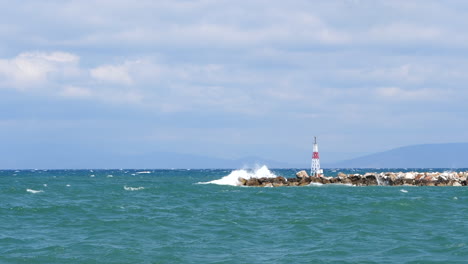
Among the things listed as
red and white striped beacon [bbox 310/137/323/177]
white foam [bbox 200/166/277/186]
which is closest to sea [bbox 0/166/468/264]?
red and white striped beacon [bbox 310/137/323/177]

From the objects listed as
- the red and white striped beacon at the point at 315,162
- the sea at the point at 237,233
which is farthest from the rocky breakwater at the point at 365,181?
the sea at the point at 237,233

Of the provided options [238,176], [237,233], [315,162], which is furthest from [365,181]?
[237,233]

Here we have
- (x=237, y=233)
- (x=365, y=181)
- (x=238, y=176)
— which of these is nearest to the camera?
(x=237, y=233)

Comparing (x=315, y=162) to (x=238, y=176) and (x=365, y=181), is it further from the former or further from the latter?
(x=238, y=176)

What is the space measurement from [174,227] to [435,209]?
14475mm

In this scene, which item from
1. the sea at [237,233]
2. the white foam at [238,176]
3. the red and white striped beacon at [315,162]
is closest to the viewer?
the sea at [237,233]

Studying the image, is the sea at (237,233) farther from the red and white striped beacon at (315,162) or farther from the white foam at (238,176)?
the white foam at (238,176)

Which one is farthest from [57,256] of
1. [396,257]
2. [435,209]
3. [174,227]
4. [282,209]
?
[435,209]

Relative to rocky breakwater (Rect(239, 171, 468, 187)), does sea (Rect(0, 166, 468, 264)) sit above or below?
below

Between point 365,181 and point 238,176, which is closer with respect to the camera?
point 365,181

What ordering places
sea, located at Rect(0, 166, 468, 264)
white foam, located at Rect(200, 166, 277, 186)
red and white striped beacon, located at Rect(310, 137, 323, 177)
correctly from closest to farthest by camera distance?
sea, located at Rect(0, 166, 468, 264) → red and white striped beacon, located at Rect(310, 137, 323, 177) → white foam, located at Rect(200, 166, 277, 186)

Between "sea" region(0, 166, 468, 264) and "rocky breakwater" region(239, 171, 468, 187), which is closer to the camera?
"sea" region(0, 166, 468, 264)

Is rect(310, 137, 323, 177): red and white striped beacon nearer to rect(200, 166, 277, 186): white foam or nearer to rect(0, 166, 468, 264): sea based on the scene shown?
rect(200, 166, 277, 186): white foam

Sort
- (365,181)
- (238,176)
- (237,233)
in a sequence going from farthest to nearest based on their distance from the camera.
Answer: (238,176), (365,181), (237,233)
